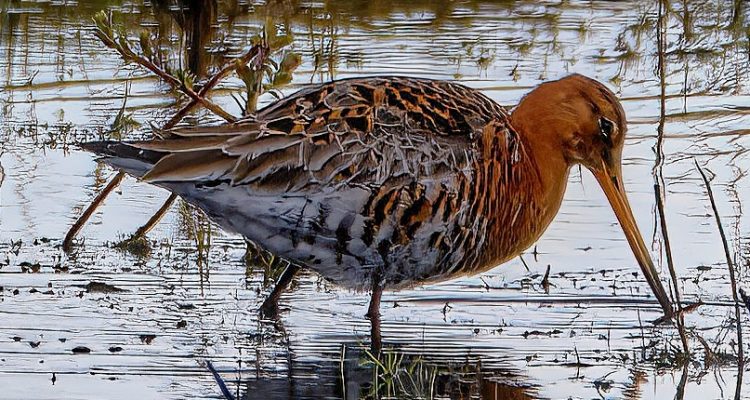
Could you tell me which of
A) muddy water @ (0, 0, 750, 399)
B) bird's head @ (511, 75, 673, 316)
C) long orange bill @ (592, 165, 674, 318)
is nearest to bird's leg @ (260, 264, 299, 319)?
muddy water @ (0, 0, 750, 399)

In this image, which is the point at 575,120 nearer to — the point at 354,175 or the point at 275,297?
the point at 354,175

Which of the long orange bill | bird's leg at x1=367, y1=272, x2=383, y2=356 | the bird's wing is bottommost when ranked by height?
bird's leg at x1=367, y1=272, x2=383, y2=356

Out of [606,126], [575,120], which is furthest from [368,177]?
[606,126]

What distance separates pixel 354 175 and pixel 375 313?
0.74 m

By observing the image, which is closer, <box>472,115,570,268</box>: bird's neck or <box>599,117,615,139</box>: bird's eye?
<box>472,115,570,268</box>: bird's neck

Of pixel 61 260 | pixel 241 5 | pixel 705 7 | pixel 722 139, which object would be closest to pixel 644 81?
pixel 722 139

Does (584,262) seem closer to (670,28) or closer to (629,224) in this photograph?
(629,224)

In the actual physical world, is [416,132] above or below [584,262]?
above

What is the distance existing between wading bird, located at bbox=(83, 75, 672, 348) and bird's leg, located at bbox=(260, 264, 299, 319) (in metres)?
0.31

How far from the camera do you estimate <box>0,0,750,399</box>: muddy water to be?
6.33m

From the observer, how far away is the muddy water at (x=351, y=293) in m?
6.33

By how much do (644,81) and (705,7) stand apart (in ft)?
9.69

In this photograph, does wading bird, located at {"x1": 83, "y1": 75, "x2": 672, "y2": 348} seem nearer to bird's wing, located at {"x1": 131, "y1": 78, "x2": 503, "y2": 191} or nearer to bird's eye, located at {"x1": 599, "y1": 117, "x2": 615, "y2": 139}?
bird's wing, located at {"x1": 131, "y1": 78, "x2": 503, "y2": 191}

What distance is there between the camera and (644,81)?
499 inches
